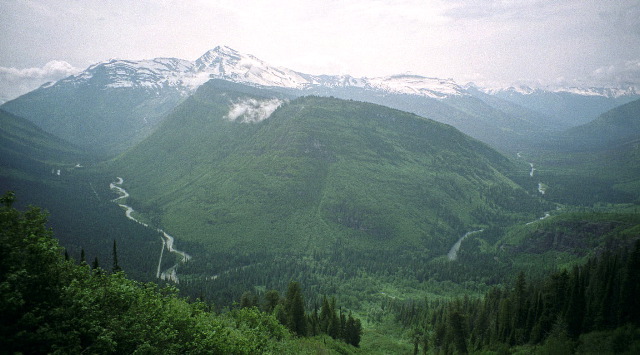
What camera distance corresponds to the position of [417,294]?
612 feet

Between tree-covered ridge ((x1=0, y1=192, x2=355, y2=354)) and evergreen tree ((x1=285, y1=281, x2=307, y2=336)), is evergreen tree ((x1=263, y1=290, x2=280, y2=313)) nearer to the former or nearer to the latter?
evergreen tree ((x1=285, y1=281, x2=307, y2=336))

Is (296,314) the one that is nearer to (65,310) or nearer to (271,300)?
(271,300)

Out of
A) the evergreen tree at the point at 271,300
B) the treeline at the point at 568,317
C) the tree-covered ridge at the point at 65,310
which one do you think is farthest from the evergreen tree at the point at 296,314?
the tree-covered ridge at the point at 65,310

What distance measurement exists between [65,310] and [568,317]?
89225 millimetres

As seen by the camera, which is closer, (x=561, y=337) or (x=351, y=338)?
(x=561, y=337)

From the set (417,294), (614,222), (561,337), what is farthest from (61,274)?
(614,222)

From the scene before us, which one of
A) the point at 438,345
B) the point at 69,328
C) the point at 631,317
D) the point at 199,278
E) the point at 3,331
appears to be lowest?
the point at 199,278

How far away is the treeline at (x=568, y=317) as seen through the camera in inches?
2534

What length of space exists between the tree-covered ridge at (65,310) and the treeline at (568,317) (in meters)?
66.0

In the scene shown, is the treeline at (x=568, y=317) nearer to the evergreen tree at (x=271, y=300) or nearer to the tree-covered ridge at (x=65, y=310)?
the evergreen tree at (x=271, y=300)

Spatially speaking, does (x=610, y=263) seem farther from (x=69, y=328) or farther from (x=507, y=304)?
(x=69, y=328)

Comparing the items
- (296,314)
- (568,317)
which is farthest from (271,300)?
(568,317)

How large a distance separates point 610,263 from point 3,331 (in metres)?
106

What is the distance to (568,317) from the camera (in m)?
73.1
